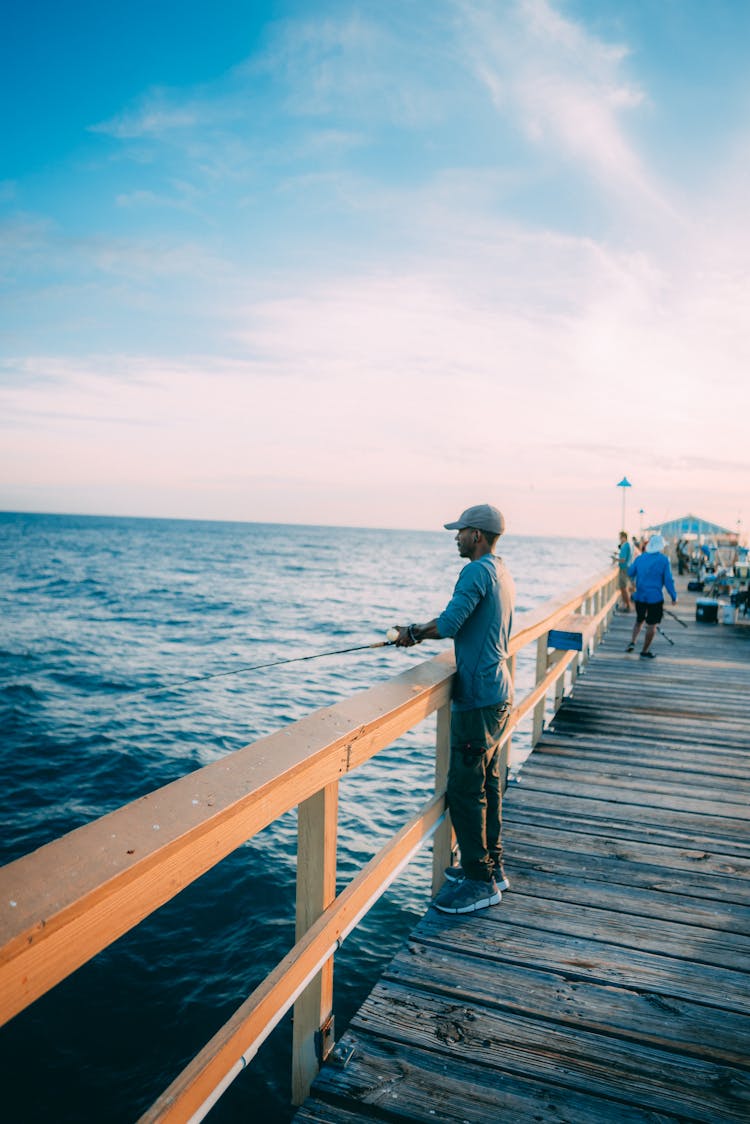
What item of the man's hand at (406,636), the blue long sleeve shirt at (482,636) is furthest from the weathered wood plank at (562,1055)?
the man's hand at (406,636)

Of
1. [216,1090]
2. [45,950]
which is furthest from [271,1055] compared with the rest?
Answer: [45,950]

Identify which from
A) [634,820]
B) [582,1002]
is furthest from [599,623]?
[582,1002]

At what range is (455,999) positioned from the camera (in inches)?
97.6

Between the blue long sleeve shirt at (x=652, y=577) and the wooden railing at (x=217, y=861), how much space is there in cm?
702

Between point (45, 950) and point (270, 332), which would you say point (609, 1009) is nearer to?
point (45, 950)

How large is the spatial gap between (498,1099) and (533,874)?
1.53 m

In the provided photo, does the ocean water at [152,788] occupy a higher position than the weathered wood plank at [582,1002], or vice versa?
the weathered wood plank at [582,1002]

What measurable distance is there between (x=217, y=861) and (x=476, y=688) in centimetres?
187

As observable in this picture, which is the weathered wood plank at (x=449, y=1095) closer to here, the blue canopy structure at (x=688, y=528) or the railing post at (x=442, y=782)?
the railing post at (x=442, y=782)

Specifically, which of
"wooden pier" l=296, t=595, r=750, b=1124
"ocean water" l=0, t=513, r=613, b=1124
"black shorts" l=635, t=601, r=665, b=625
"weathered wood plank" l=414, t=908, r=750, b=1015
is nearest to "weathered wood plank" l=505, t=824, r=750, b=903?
"wooden pier" l=296, t=595, r=750, b=1124

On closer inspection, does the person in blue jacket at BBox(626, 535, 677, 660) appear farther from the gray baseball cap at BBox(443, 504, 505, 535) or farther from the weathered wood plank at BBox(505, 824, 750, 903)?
the gray baseball cap at BBox(443, 504, 505, 535)

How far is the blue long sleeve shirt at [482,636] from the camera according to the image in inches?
112

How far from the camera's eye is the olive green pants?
294cm

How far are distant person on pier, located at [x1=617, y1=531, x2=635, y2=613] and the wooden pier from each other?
873cm
